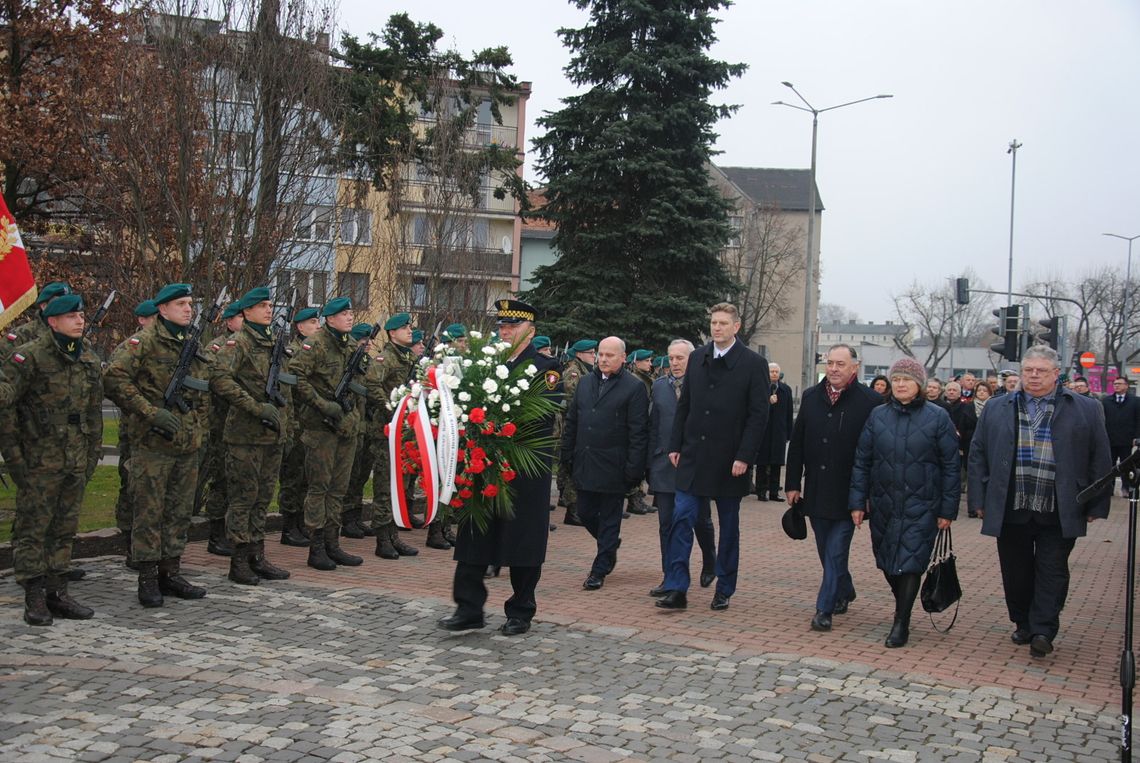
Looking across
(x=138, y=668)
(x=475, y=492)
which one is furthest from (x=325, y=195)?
(x=138, y=668)

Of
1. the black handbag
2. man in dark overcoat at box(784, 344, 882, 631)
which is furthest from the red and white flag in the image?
the black handbag

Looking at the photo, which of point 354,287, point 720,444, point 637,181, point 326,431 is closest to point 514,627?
point 720,444

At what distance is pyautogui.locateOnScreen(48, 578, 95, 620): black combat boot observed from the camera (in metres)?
7.54

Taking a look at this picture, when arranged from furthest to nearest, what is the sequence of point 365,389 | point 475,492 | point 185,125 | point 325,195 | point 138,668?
point 325,195 → point 185,125 → point 365,389 → point 475,492 → point 138,668

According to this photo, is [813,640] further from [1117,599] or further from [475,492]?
[1117,599]

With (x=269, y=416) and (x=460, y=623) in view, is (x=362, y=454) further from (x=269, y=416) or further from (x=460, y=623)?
(x=460, y=623)

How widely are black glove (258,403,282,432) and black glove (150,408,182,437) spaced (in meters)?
1.05

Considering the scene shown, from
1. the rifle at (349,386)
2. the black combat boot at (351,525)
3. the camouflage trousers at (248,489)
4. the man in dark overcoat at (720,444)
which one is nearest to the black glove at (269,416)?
the camouflage trousers at (248,489)

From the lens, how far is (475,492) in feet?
25.0

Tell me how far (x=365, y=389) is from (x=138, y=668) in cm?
447

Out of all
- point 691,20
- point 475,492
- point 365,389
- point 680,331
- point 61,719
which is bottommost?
point 61,719

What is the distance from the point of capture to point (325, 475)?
9.80 metres

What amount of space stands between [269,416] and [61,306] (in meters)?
1.92

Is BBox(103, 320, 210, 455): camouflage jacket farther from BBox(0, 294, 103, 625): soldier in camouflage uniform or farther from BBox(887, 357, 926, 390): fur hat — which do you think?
BBox(887, 357, 926, 390): fur hat
